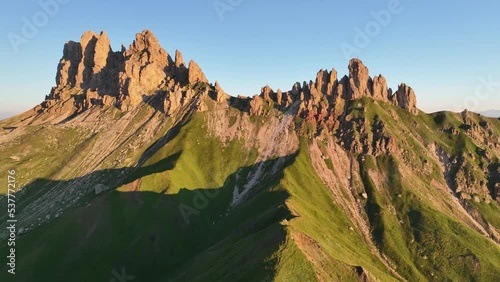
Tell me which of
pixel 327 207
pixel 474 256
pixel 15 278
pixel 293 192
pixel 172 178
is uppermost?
pixel 172 178

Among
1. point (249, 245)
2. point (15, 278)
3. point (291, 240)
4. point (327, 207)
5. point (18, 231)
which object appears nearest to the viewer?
point (291, 240)

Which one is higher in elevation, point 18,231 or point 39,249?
point 18,231

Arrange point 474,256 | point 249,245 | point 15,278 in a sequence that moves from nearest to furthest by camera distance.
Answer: point 249,245 → point 15,278 → point 474,256

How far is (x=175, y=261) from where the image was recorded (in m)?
157

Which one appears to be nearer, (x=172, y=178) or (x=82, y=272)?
(x=82, y=272)

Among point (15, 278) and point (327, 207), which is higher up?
point (15, 278)

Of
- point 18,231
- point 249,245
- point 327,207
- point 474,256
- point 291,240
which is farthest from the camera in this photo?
point 327,207

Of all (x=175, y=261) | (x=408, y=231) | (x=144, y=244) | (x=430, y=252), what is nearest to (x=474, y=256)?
(x=430, y=252)

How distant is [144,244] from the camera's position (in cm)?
16112

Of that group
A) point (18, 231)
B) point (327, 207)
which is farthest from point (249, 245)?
point (18, 231)

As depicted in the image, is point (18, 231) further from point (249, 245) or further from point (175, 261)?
point (249, 245)

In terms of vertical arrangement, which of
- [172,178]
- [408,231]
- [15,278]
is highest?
[172,178]

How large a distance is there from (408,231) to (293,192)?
2585 inches

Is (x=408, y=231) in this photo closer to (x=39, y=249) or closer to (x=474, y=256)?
(x=474, y=256)
